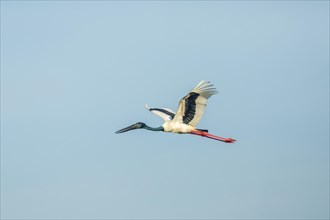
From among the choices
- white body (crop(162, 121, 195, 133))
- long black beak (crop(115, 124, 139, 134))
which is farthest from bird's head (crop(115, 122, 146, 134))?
white body (crop(162, 121, 195, 133))

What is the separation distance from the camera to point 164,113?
99.9 metres

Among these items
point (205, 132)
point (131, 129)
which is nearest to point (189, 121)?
point (205, 132)

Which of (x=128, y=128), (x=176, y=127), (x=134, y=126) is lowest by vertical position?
(x=176, y=127)

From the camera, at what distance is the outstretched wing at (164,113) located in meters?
98.8

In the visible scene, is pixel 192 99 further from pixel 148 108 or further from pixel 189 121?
pixel 148 108

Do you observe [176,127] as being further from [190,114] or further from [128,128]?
[128,128]

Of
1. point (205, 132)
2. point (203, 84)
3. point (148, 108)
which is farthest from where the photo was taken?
point (148, 108)

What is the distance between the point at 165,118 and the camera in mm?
98688

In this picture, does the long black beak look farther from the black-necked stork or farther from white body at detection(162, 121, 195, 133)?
white body at detection(162, 121, 195, 133)

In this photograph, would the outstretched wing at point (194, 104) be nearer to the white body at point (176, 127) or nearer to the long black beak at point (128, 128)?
the white body at point (176, 127)

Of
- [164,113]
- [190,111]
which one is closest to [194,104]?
[190,111]

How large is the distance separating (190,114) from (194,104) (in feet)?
5.22

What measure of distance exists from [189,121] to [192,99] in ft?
10.2

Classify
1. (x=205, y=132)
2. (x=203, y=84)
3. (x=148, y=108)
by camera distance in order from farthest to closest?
1. (x=148, y=108)
2. (x=205, y=132)
3. (x=203, y=84)
